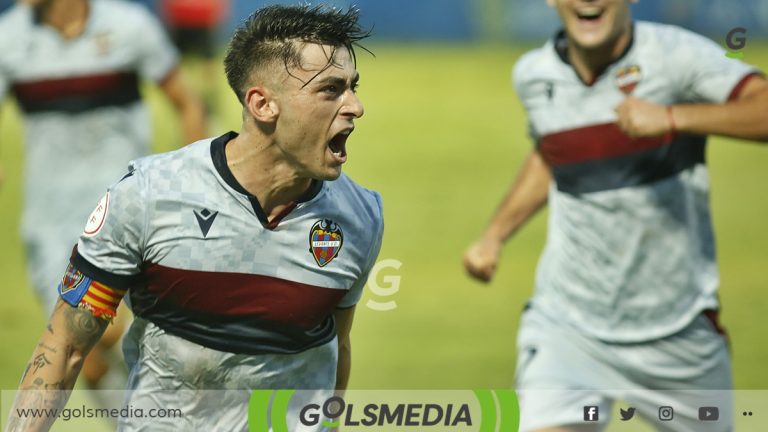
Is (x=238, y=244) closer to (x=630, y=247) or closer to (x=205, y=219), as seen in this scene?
(x=205, y=219)

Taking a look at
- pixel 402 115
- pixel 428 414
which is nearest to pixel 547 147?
pixel 428 414

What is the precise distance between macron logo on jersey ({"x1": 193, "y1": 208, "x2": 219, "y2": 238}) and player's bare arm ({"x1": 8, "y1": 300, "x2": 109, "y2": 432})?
423 millimetres

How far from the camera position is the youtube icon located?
5.83 m

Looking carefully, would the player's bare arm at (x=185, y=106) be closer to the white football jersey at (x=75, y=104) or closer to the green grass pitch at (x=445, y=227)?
the white football jersey at (x=75, y=104)

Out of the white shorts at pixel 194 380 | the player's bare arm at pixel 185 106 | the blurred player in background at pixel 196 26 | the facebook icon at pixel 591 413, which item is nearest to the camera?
the white shorts at pixel 194 380

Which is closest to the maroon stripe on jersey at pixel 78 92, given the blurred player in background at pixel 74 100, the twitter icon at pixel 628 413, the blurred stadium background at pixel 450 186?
the blurred player in background at pixel 74 100

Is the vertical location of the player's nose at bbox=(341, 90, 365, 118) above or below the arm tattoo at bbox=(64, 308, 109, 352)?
above

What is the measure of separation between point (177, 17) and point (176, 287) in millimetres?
21709

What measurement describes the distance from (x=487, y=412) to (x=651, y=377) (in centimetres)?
74

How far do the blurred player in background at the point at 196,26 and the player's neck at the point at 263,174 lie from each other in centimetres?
1943

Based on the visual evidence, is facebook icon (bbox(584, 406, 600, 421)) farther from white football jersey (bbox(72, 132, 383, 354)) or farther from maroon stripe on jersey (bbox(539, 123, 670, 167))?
white football jersey (bbox(72, 132, 383, 354))

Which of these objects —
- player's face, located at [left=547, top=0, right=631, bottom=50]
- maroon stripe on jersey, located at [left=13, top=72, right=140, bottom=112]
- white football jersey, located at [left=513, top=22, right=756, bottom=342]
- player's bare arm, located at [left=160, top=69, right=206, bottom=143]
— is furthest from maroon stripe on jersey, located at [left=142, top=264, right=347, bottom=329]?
maroon stripe on jersey, located at [left=13, top=72, right=140, bottom=112]

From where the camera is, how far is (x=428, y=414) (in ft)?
22.7

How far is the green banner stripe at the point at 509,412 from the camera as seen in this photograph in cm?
582
